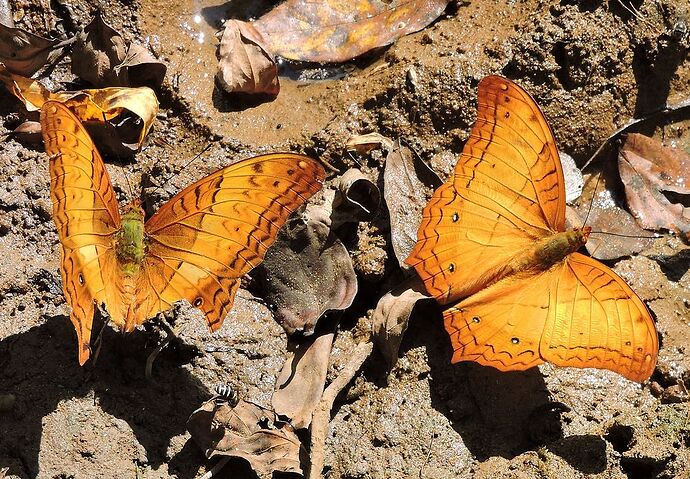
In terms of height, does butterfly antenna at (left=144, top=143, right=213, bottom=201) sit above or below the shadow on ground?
above

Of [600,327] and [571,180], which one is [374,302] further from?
[571,180]

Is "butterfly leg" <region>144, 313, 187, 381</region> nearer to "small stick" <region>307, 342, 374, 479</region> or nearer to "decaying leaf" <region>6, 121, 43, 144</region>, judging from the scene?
"small stick" <region>307, 342, 374, 479</region>

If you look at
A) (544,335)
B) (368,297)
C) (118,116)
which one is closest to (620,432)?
(544,335)

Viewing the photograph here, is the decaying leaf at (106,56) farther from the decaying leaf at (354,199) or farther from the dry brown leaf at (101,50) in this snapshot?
the decaying leaf at (354,199)

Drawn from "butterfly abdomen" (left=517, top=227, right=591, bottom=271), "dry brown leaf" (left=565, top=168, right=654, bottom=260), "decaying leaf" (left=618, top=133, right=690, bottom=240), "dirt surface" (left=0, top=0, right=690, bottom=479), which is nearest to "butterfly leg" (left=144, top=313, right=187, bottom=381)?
"dirt surface" (left=0, top=0, right=690, bottom=479)

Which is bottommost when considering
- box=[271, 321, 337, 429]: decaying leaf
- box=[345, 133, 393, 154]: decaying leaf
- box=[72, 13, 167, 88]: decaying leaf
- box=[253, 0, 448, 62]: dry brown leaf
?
box=[271, 321, 337, 429]: decaying leaf
